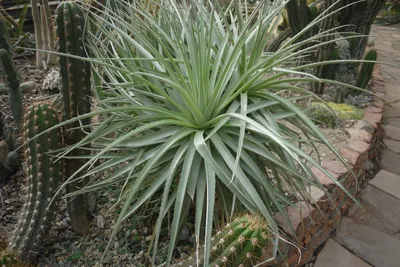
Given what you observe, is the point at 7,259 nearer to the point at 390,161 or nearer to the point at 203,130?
the point at 203,130

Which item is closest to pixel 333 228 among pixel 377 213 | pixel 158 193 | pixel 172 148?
pixel 377 213

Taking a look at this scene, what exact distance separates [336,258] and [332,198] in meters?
0.31

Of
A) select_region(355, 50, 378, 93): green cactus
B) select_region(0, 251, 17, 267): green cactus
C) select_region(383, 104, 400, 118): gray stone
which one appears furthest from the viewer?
select_region(383, 104, 400, 118): gray stone

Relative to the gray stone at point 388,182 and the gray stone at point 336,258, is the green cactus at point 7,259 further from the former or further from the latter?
the gray stone at point 388,182

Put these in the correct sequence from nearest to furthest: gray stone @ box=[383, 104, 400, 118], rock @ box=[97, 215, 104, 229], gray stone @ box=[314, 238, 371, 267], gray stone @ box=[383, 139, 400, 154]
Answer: rock @ box=[97, 215, 104, 229] → gray stone @ box=[314, 238, 371, 267] → gray stone @ box=[383, 139, 400, 154] → gray stone @ box=[383, 104, 400, 118]

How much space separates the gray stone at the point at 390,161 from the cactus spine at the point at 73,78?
84.5 inches

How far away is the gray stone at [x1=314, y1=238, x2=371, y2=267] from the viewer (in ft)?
5.99

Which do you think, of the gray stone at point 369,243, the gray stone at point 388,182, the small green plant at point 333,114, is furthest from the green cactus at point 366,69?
the gray stone at point 369,243

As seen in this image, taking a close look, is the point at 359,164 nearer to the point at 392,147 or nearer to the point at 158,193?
the point at 392,147

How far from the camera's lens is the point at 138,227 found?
166 centimetres

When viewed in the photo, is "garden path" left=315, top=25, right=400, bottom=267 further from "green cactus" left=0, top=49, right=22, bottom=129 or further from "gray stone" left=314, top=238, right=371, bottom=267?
"green cactus" left=0, top=49, right=22, bottom=129

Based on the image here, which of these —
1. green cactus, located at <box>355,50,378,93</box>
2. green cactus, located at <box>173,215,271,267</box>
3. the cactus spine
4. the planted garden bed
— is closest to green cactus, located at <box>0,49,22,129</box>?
the planted garden bed

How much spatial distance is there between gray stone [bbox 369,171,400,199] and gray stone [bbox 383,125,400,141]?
1.80 ft

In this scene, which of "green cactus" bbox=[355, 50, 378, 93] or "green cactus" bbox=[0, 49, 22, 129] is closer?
"green cactus" bbox=[0, 49, 22, 129]
